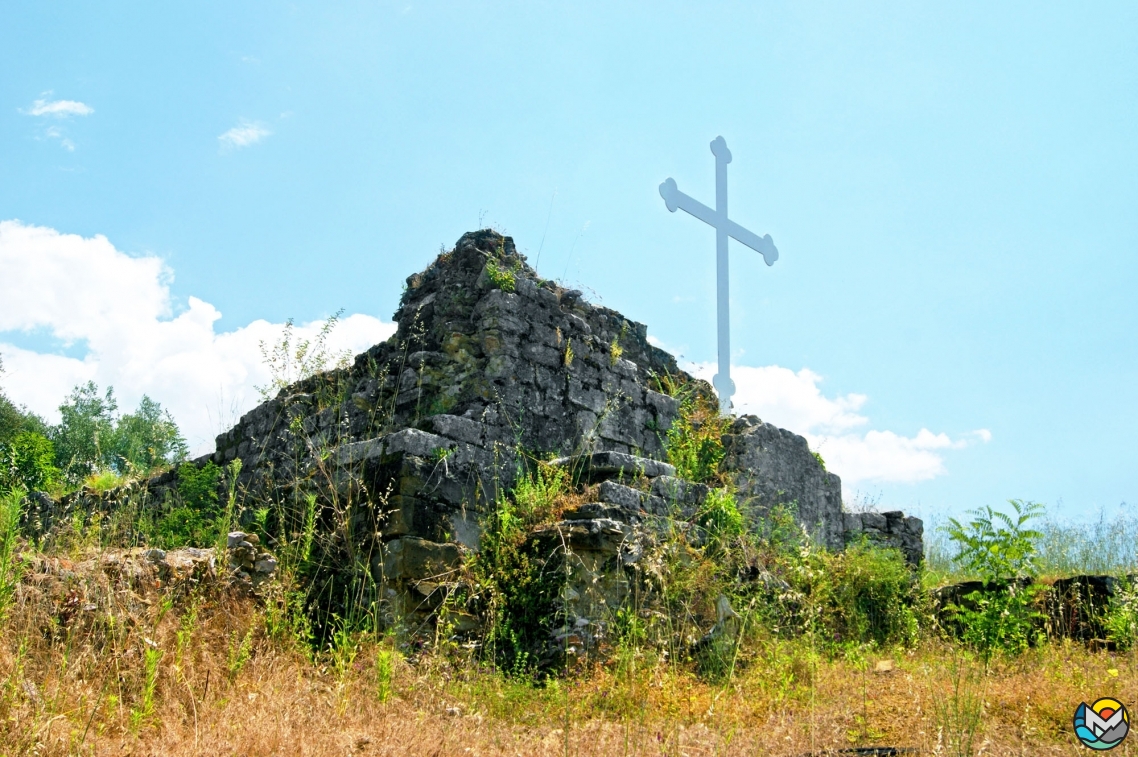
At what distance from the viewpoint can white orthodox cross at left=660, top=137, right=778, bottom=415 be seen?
9125mm

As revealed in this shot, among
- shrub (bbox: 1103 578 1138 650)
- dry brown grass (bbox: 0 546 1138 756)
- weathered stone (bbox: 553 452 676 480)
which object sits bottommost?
dry brown grass (bbox: 0 546 1138 756)

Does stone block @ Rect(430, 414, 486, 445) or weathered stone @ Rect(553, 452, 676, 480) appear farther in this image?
weathered stone @ Rect(553, 452, 676, 480)

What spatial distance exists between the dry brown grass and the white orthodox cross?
4234 millimetres

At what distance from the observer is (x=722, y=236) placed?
9.93m

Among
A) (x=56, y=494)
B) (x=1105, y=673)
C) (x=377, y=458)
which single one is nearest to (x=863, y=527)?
(x=1105, y=673)

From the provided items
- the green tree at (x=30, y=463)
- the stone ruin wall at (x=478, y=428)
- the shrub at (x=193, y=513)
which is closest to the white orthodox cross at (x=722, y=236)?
Answer: the stone ruin wall at (x=478, y=428)

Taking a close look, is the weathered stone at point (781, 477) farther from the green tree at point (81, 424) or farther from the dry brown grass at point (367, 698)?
the green tree at point (81, 424)

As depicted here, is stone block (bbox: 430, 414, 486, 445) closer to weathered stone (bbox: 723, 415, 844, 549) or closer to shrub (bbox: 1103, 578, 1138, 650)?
weathered stone (bbox: 723, 415, 844, 549)

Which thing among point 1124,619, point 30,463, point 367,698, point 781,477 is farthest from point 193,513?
point 1124,619

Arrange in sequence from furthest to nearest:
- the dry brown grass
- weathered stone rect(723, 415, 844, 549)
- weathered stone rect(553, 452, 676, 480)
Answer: weathered stone rect(723, 415, 844, 549)
weathered stone rect(553, 452, 676, 480)
the dry brown grass

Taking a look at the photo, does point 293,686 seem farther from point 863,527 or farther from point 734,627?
point 863,527

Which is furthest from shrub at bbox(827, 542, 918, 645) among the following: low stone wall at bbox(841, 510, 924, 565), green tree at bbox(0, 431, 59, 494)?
green tree at bbox(0, 431, 59, 494)

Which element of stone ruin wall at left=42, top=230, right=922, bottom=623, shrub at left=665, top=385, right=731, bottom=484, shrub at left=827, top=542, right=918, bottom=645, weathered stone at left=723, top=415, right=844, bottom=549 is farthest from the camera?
weathered stone at left=723, top=415, right=844, bottom=549

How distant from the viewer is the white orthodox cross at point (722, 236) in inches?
359
